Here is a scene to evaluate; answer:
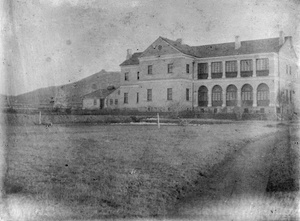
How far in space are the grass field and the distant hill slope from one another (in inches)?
28.1

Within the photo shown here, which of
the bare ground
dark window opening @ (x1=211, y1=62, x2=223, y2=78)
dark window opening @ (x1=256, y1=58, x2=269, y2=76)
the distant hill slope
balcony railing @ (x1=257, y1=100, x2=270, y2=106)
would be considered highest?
dark window opening @ (x1=211, y1=62, x2=223, y2=78)

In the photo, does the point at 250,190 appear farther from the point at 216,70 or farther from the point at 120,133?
the point at 216,70

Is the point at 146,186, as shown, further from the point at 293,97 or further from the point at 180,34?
the point at 293,97

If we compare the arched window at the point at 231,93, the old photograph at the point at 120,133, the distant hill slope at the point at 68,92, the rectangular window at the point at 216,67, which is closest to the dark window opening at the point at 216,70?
the rectangular window at the point at 216,67

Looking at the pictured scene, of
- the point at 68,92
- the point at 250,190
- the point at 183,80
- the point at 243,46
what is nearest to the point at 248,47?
the point at 243,46

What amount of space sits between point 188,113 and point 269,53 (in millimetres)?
3679

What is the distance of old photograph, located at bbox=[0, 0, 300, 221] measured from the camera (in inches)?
193

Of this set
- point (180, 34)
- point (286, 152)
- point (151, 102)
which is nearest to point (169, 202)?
point (286, 152)

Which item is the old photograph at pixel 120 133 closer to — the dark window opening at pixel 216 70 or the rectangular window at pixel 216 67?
the rectangular window at pixel 216 67

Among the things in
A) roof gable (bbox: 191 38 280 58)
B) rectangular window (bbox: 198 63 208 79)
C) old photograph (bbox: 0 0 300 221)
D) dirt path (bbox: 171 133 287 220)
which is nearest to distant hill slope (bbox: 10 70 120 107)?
old photograph (bbox: 0 0 300 221)

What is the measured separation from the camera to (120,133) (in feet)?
30.6

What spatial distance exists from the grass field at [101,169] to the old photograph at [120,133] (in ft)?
0.08

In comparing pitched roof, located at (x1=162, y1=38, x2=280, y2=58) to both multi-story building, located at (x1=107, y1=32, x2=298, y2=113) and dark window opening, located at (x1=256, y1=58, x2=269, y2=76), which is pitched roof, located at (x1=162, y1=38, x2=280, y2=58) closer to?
multi-story building, located at (x1=107, y1=32, x2=298, y2=113)

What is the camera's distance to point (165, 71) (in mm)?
12680
